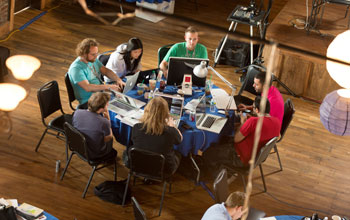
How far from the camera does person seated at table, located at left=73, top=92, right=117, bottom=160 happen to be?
438cm

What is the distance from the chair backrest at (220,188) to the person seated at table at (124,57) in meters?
2.02

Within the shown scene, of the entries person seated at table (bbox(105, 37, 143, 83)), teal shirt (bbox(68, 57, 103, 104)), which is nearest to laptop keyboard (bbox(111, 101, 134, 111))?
A: teal shirt (bbox(68, 57, 103, 104))

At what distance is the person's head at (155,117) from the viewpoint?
417cm

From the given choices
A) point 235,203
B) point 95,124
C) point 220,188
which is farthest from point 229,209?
point 95,124

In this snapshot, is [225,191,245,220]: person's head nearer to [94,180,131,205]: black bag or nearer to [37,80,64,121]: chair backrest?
[94,180,131,205]: black bag

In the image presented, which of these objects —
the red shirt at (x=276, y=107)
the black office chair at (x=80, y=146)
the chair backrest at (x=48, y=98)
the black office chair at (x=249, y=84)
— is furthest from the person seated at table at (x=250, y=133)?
the chair backrest at (x=48, y=98)

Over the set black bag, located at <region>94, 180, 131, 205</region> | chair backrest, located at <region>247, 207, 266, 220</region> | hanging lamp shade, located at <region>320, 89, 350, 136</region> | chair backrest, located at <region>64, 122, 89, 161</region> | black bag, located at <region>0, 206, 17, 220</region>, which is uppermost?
hanging lamp shade, located at <region>320, 89, 350, 136</region>

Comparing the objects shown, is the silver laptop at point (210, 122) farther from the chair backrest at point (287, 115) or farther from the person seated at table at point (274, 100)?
the chair backrest at point (287, 115)

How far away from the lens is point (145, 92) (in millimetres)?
5195

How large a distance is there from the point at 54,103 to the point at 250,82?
2.44 m

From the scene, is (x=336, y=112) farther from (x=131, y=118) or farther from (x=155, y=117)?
(x=131, y=118)

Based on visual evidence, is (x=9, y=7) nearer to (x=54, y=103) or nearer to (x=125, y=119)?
(x=54, y=103)

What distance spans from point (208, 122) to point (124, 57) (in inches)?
54.4

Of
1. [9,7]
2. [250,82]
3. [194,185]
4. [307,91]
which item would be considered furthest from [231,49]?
[9,7]
